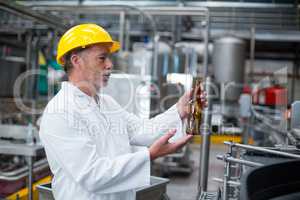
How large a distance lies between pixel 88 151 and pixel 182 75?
1733mm

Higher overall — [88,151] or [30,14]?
[30,14]

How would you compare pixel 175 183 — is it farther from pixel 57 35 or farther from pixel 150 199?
pixel 57 35

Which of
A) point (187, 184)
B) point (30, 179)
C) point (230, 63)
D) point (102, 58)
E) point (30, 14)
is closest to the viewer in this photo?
point (102, 58)

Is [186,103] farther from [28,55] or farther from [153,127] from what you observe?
[28,55]

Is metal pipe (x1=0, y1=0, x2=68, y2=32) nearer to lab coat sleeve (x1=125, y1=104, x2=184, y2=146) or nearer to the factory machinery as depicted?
the factory machinery

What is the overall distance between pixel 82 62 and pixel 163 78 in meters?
2.38

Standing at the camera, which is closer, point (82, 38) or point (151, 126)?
point (82, 38)

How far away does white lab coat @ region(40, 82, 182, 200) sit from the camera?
997 millimetres

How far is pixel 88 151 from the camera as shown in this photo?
1.01 meters

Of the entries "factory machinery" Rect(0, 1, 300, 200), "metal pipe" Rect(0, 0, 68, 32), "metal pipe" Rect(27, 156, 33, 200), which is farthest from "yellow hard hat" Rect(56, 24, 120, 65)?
"metal pipe" Rect(0, 0, 68, 32)

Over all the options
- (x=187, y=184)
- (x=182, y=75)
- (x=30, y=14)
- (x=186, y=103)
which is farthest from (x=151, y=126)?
(x=187, y=184)

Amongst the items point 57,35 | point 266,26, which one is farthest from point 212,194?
point 266,26

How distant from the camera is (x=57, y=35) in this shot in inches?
154

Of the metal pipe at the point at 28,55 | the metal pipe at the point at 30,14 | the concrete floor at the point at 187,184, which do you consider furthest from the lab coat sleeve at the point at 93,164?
the metal pipe at the point at 28,55
